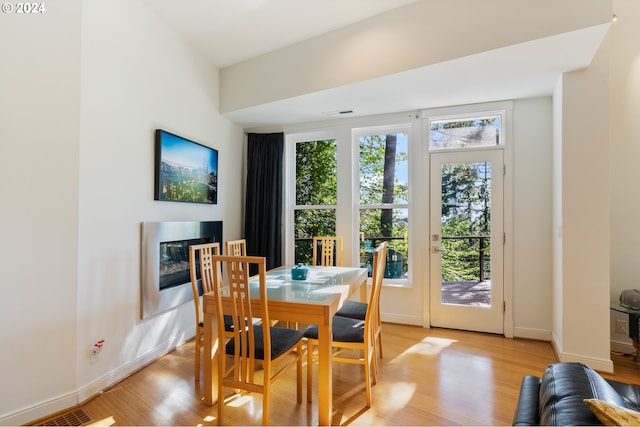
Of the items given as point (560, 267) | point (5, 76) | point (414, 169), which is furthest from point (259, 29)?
point (560, 267)

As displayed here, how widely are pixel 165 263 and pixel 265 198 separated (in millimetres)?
1637

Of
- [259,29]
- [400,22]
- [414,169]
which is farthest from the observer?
[414,169]

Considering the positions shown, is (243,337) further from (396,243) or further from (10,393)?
(396,243)

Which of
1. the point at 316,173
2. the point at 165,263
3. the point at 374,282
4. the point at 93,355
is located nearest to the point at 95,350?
the point at 93,355

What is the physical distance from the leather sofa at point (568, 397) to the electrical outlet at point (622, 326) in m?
2.26

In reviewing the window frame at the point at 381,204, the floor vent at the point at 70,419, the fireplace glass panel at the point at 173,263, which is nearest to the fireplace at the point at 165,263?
the fireplace glass panel at the point at 173,263

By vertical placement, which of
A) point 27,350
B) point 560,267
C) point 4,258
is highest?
point 4,258

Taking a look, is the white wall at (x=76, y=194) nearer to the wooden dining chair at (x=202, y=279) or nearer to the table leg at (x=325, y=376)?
the wooden dining chair at (x=202, y=279)

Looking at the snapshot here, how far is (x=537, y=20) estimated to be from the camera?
2.15 m

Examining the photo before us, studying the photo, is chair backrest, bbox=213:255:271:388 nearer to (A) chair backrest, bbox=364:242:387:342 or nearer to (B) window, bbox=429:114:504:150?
(A) chair backrest, bbox=364:242:387:342

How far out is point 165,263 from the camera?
2867 millimetres

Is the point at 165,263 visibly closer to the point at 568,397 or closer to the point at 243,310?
the point at 243,310

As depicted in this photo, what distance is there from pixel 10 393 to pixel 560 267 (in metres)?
4.15

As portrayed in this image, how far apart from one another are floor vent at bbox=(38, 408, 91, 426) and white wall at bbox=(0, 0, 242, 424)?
0.07m
